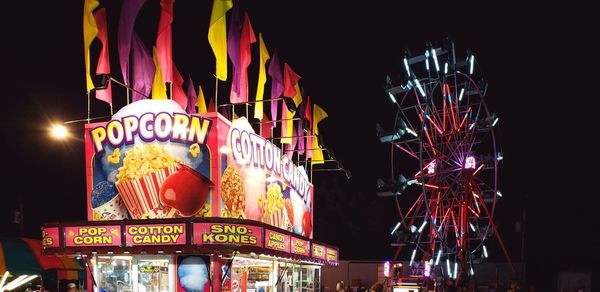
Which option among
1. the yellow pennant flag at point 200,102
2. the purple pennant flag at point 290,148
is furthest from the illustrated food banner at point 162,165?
the yellow pennant flag at point 200,102

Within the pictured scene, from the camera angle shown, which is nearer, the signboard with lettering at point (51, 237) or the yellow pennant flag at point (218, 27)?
the signboard with lettering at point (51, 237)

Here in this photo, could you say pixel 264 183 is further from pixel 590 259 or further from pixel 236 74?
pixel 590 259

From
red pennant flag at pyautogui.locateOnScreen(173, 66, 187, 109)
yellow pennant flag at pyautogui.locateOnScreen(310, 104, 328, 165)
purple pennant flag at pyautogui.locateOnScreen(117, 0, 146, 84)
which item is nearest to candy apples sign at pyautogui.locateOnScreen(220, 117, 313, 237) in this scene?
yellow pennant flag at pyautogui.locateOnScreen(310, 104, 328, 165)

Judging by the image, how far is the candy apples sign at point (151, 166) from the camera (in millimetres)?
13273

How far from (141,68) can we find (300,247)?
703cm

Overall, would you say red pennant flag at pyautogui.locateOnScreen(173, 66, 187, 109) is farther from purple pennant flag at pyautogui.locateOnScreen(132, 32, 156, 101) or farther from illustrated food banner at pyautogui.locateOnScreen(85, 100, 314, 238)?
illustrated food banner at pyautogui.locateOnScreen(85, 100, 314, 238)

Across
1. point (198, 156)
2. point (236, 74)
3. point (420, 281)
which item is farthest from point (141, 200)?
point (420, 281)

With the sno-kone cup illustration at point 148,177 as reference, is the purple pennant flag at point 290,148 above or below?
above

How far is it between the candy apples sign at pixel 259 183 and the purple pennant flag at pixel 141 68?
3081 mm

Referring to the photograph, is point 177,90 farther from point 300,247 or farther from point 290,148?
point 300,247

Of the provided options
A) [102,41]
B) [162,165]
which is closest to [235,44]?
[102,41]

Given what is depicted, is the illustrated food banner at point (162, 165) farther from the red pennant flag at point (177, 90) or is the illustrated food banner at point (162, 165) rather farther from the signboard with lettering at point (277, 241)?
the red pennant flag at point (177, 90)

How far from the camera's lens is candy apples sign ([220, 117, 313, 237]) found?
14008 millimetres

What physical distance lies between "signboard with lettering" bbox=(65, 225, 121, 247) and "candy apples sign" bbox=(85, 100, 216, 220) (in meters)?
0.70
